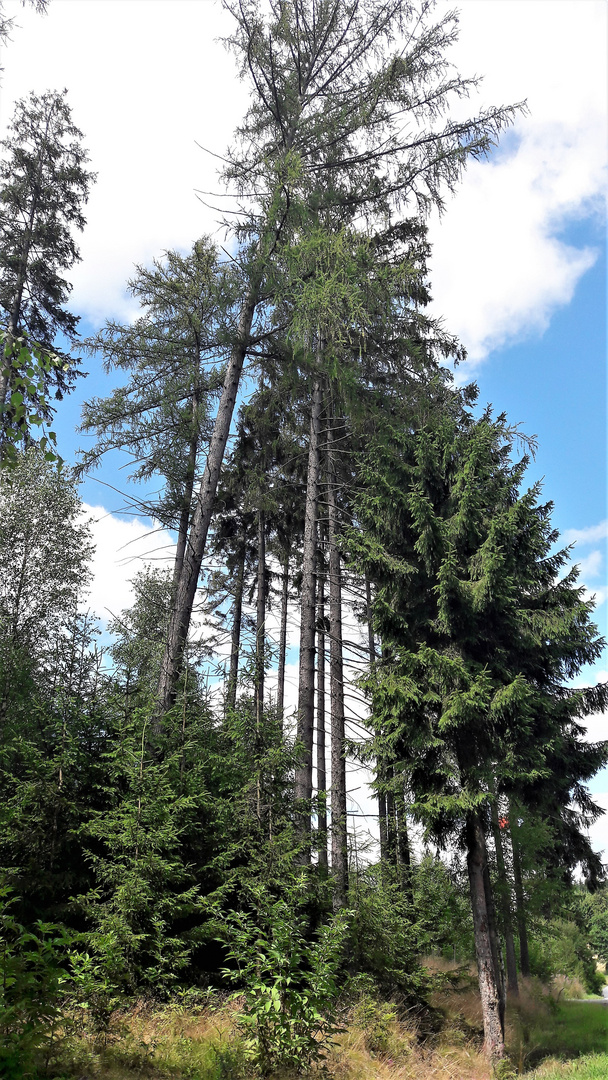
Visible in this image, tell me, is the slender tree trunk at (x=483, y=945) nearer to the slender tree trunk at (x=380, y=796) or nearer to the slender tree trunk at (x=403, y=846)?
the slender tree trunk at (x=403, y=846)

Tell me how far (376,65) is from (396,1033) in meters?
14.8

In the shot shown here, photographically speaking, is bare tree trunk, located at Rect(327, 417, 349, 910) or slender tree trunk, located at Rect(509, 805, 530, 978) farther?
slender tree trunk, located at Rect(509, 805, 530, 978)

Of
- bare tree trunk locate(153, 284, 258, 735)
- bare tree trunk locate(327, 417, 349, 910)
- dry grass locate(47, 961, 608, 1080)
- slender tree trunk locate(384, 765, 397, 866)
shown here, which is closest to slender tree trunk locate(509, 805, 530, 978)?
dry grass locate(47, 961, 608, 1080)

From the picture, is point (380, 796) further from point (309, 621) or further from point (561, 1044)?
point (561, 1044)

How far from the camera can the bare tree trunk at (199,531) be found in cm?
918

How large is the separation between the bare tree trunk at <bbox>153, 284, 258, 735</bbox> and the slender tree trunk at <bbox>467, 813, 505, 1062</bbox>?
17.4 feet

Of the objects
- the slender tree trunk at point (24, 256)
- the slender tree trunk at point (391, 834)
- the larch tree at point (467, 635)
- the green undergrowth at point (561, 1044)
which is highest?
the slender tree trunk at point (24, 256)

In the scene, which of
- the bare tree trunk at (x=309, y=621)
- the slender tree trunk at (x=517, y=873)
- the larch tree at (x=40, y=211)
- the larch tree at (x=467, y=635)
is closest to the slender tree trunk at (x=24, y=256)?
the larch tree at (x=40, y=211)

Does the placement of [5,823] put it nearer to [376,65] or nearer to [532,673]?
[532,673]

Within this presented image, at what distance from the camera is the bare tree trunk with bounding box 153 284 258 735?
9180mm

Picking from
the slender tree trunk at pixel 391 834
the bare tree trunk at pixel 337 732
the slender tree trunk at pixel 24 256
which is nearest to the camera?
the bare tree trunk at pixel 337 732

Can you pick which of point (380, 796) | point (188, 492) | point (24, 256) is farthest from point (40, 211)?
point (380, 796)

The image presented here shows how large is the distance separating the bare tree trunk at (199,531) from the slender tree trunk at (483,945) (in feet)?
17.4

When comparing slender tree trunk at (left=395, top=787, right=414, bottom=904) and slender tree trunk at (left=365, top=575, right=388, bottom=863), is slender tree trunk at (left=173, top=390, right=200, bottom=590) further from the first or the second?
slender tree trunk at (left=395, top=787, right=414, bottom=904)
